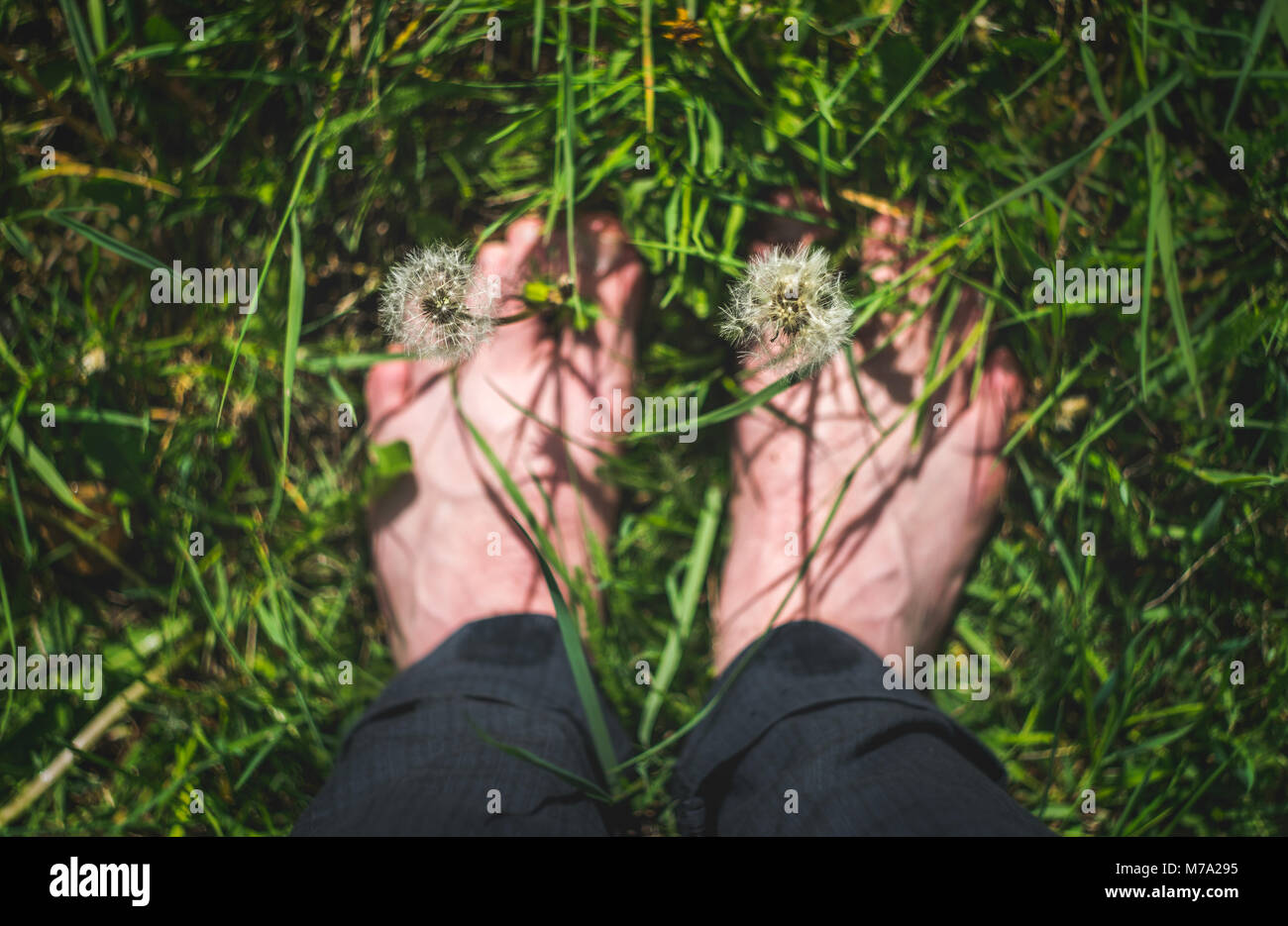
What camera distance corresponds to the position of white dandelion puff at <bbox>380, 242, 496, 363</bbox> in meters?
Result: 0.81

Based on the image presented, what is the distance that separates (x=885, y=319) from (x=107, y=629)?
1.15m

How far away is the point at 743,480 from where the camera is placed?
1.11m

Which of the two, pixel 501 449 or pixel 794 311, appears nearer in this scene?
pixel 794 311

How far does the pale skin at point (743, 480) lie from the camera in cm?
108

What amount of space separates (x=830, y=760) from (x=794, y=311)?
0.47 meters

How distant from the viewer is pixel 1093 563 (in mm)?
1088

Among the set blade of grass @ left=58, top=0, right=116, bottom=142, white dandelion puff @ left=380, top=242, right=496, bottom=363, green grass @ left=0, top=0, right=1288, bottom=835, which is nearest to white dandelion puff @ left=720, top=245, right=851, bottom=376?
green grass @ left=0, top=0, right=1288, bottom=835

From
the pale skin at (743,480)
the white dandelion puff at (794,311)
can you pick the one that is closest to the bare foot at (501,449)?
the pale skin at (743,480)

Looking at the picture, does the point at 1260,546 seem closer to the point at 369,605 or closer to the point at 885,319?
the point at 885,319

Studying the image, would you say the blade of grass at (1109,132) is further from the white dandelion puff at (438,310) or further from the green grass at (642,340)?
the white dandelion puff at (438,310)

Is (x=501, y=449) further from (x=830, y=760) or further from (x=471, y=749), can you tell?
(x=830, y=760)

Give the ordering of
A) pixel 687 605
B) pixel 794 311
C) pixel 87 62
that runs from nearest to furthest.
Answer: pixel 794 311
pixel 87 62
pixel 687 605

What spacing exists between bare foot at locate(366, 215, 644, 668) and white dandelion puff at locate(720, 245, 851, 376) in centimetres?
30

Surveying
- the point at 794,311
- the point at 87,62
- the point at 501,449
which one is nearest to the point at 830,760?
the point at 794,311
